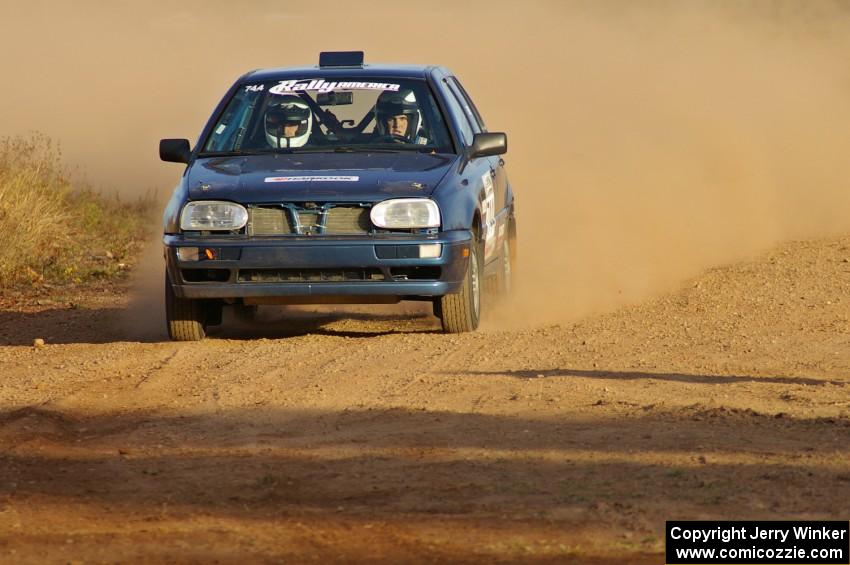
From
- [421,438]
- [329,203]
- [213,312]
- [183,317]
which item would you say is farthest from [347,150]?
[421,438]

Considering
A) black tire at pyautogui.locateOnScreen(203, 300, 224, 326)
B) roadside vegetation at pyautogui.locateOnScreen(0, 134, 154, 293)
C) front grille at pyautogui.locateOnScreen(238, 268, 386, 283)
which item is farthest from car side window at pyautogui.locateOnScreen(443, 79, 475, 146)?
roadside vegetation at pyautogui.locateOnScreen(0, 134, 154, 293)

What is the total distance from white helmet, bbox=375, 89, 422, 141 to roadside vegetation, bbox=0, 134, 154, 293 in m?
4.68

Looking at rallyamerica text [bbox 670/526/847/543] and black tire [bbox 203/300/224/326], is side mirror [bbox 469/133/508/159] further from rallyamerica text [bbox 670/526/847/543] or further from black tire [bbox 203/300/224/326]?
rallyamerica text [bbox 670/526/847/543]

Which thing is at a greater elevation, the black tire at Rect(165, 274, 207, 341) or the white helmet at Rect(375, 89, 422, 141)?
the white helmet at Rect(375, 89, 422, 141)

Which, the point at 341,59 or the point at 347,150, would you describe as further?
the point at 341,59

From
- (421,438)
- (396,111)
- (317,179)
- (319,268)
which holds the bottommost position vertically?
(421,438)

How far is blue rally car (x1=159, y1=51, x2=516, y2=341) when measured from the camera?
367 inches

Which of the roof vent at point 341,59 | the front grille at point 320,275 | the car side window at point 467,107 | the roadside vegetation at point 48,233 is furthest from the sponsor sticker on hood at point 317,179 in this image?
the roadside vegetation at point 48,233

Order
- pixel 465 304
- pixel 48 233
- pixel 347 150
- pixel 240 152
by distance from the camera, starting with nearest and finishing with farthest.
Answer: pixel 465 304
pixel 347 150
pixel 240 152
pixel 48 233

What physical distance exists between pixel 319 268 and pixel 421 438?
2821 mm

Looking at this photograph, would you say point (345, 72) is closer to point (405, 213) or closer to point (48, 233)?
point (405, 213)

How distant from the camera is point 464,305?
9734 mm

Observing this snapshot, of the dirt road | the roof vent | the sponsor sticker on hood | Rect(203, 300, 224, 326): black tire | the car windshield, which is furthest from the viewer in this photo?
the roof vent

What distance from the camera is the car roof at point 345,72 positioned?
10.6m
